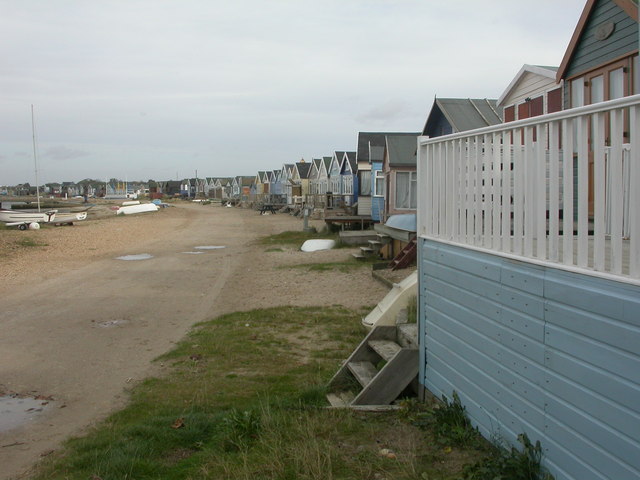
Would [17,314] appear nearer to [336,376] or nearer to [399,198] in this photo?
[336,376]

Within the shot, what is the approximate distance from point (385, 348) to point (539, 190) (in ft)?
10.2

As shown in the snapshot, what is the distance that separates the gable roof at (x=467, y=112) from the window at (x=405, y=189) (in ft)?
20.0

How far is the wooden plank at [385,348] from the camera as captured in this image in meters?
6.27

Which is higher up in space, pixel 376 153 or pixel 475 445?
pixel 376 153

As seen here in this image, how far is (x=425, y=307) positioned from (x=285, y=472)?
2.15m

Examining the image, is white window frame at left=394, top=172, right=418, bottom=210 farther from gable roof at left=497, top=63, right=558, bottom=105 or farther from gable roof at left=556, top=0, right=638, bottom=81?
gable roof at left=556, top=0, right=638, bottom=81

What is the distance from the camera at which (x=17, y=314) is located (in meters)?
12.0

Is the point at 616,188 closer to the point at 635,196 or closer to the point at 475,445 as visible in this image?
the point at 635,196

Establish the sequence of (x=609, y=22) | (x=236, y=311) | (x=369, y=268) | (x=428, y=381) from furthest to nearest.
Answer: (x=369, y=268) < (x=236, y=311) < (x=609, y=22) < (x=428, y=381)

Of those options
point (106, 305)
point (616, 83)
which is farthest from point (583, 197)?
point (106, 305)

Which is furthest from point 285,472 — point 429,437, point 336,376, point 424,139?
point 424,139

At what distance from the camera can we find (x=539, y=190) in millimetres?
3865

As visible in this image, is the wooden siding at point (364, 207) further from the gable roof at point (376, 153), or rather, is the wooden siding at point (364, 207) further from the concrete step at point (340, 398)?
the concrete step at point (340, 398)

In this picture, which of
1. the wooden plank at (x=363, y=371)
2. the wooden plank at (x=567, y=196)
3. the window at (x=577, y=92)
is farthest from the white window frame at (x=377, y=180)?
the wooden plank at (x=567, y=196)
